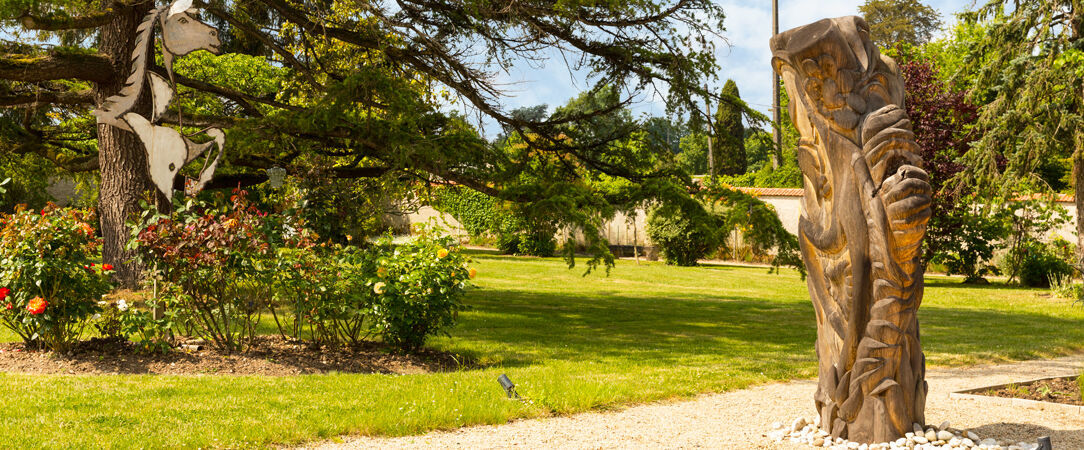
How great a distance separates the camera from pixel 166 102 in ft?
24.4

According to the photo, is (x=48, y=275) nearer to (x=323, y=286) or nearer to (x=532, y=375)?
(x=323, y=286)

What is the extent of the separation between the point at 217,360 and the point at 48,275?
5.09 feet

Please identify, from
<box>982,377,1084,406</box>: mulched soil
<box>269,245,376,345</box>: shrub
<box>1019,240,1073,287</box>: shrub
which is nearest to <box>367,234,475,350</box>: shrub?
<box>269,245,376,345</box>: shrub

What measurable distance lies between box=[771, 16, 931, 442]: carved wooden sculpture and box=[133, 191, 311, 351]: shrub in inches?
179

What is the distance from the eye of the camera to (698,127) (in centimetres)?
1165

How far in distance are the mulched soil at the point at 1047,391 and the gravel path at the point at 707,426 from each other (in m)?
0.41

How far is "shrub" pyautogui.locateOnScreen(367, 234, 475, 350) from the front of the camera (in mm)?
7133

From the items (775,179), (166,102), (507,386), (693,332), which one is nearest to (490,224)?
(775,179)

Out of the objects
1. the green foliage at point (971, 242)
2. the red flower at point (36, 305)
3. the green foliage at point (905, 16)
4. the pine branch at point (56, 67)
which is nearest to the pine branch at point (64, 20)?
the pine branch at point (56, 67)

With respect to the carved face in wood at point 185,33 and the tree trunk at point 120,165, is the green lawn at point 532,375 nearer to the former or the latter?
the carved face in wood at point 185,33

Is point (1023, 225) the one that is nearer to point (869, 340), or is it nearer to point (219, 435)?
point (869, 340)

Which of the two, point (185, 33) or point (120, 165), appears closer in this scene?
point (185, 33)

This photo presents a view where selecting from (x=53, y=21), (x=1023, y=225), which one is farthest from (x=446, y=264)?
(x=1023, y=225)

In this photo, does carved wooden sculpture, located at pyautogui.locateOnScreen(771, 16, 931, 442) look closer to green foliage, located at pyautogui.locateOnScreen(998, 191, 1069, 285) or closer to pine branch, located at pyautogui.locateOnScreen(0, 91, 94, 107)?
pine branch, located at pyautogui.locateOnScreen(0, 91, 94, 107)
